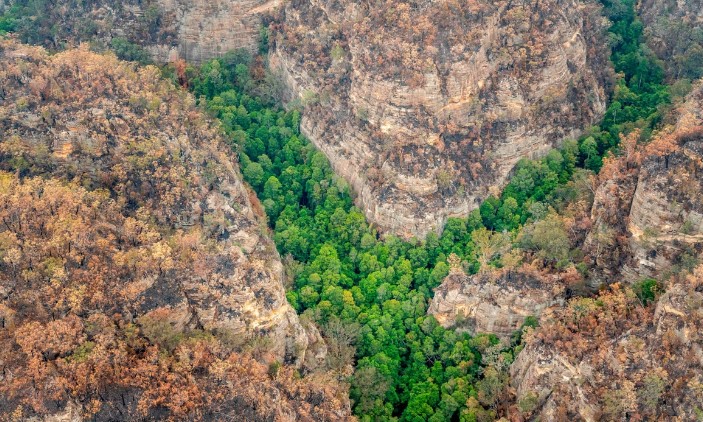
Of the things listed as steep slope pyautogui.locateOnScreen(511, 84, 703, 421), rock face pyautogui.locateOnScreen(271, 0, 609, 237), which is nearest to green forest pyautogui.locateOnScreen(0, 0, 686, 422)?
rock face pyautogui.locateOnScreen(271, 0, 609, 237)

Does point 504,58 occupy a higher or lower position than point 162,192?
higher

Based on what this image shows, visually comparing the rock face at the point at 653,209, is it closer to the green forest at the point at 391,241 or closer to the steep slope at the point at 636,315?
the steep slope at the point at 636,315

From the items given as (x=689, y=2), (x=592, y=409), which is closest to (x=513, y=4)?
(x=689, y=2)

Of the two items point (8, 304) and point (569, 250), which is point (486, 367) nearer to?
point (569, 250)

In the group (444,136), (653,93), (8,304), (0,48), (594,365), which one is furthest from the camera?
(653,93)

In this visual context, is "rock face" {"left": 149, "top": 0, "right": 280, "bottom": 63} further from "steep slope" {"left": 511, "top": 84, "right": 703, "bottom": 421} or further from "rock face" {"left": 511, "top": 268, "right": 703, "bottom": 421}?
"rock face" {"left": 511, "top": 268, "right": 703, "bottom": 421}

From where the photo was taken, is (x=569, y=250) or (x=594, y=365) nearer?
(x=594, y=365)

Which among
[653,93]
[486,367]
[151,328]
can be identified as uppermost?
[653,93]
